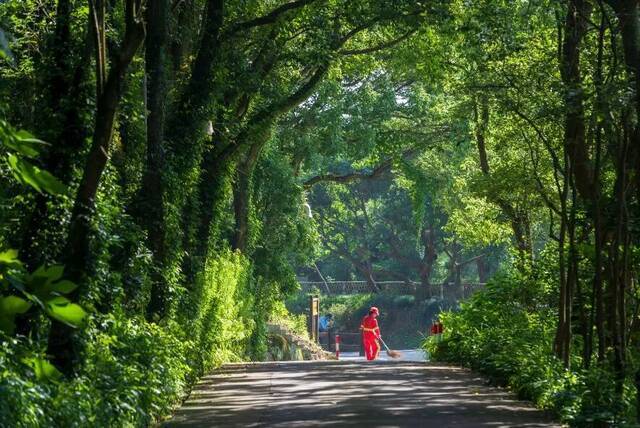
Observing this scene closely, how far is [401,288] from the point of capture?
2859 inches

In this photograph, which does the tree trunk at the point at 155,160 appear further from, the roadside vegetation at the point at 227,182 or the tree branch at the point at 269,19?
the tree branch at the point at 269,19

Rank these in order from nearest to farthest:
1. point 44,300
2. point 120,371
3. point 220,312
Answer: point 44,300 → point 120,371 → point 220,312

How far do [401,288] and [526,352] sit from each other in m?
56.1

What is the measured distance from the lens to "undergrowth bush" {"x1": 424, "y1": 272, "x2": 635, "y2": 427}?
1161 cm

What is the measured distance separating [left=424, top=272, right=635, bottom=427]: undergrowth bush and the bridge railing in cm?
4243

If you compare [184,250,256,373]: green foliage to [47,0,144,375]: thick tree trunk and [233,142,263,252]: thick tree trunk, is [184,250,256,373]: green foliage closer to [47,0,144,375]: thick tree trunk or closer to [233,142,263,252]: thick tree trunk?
[233,142,263,252]: thick tree trunk

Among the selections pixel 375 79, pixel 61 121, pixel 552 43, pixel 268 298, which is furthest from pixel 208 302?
pixel 375 79

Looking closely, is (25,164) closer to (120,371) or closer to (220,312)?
(120,371)

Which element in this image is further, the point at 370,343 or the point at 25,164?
the point at 370,343

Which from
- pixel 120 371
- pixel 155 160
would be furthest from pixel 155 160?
pixel 120 371

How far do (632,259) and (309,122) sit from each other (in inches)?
884

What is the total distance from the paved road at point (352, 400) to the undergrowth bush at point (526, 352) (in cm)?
33

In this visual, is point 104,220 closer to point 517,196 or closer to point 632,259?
point 632,259

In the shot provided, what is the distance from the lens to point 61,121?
11.6 metres
